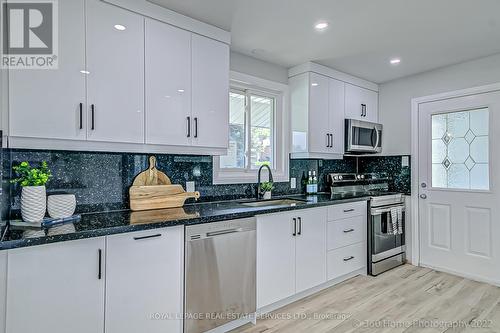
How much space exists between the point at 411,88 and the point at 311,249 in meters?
2.57

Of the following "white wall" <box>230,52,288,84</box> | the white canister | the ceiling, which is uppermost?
the ceiling

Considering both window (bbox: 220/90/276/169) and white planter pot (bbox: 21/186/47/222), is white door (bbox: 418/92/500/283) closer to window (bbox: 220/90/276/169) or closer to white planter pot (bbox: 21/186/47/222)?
window (bbox: 220/90/276/169)

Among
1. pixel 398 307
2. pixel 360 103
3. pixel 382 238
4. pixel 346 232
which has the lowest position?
pixel 398 307

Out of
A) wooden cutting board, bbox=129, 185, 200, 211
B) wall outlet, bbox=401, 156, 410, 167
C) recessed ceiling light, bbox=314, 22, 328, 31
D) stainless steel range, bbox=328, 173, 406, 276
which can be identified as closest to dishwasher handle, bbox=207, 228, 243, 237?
wooden cutting board, bbox=129, 185, 200, 211

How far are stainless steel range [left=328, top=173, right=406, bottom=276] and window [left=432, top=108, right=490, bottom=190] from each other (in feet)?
1.95

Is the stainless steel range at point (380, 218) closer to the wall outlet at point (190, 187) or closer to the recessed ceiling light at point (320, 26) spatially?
the wall outlet at point (190, 187)

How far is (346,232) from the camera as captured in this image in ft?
10.2

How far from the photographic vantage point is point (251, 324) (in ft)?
7.55

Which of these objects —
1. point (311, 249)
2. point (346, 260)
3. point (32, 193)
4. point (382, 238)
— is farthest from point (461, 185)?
point (32, 193)

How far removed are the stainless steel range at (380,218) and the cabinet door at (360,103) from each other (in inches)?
32.0

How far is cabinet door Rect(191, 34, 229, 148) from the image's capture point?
2.33 m

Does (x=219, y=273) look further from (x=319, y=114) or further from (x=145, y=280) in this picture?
(x=319, y=114)

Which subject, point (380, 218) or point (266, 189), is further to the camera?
point (380, 218)

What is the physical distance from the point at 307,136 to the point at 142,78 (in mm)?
1903
